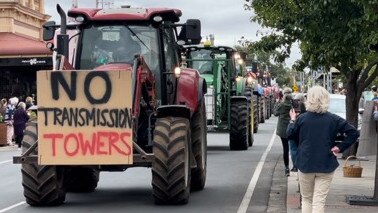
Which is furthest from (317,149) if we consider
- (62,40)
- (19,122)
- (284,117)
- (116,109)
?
(19,122)

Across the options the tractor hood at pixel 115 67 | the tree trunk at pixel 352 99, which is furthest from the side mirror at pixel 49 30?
the tree trunk at pixel 352 99

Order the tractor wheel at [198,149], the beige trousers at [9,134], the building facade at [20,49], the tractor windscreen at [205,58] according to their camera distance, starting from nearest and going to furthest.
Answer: the tractor wheel at [198,149] < the tractor windscreen at [205,58] < the beige trousers at [9,134] < the building facade at [20,49]

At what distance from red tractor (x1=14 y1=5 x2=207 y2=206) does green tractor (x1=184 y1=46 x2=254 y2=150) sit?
32.8ft

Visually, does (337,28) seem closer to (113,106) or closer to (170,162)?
(170,162)

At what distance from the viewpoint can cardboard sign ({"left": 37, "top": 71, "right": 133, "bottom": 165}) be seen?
11.8m

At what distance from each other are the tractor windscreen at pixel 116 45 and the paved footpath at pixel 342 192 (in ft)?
9.92

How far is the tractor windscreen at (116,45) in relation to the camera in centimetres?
1350

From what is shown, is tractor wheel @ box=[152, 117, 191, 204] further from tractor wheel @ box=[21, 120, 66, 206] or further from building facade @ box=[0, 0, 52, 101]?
building facade @ box=[0, 0, 52, 101]

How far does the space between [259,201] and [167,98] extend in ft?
7.02

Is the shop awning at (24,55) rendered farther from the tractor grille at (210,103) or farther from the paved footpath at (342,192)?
the paved footpath at (342,192)

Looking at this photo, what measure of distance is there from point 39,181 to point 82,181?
224cm

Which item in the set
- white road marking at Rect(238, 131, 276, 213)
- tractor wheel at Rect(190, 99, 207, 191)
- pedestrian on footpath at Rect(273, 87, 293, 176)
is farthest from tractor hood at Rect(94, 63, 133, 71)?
pedestrian on footpath at Rect(273, 87, 293, 176)

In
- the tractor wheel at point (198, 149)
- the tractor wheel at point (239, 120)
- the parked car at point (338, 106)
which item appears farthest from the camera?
the parked car at point (338, 106)

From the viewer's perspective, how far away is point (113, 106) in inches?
466
